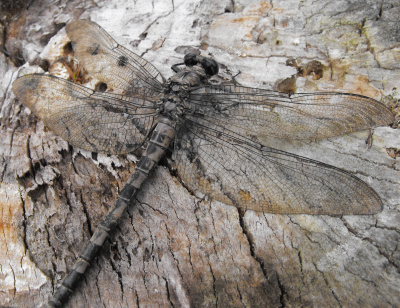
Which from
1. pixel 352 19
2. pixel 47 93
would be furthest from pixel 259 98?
pixel 47 93

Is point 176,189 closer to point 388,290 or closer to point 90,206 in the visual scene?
point 90,206

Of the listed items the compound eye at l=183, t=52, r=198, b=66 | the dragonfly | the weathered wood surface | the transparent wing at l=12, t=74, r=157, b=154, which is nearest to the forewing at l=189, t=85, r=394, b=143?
the dragonfly

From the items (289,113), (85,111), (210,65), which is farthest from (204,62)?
(85,111)

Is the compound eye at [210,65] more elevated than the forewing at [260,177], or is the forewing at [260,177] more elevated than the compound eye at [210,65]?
the compound eye at [210,65]

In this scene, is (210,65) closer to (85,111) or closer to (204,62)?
(204,62)

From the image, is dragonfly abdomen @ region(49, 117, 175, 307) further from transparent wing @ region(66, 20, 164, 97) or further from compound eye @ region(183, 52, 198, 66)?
compound eye @ region(183, 52, 198, 66)

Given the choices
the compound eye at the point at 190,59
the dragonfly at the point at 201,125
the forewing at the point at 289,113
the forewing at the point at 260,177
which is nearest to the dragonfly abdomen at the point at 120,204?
the dragonfly at the point at 201,125

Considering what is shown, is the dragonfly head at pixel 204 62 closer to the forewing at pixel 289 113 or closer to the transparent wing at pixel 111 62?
the forewing at pixel 289 113
